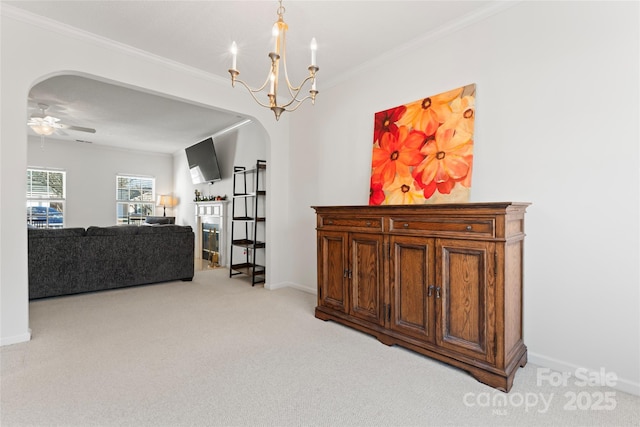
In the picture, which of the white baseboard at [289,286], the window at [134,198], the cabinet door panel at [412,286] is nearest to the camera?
the cabinet door panel at [412,286]

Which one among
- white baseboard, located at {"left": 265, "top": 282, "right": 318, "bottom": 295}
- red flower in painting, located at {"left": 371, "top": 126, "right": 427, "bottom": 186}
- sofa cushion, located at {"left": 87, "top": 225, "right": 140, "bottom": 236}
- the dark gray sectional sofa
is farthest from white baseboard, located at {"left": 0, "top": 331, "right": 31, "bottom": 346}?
red flower in painting, located at {"left": 371, "top": 126, "right": 427, "bottom": 186}

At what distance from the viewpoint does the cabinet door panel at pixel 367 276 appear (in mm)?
2408

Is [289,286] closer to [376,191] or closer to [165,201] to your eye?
[376,191]

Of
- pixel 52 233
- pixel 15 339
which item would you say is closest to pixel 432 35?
pixel 15 339

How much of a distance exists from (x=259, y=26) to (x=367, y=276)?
89.1 inches

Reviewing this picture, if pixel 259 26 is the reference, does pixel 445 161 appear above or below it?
below

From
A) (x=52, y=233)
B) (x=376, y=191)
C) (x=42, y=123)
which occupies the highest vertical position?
(x=42, y=123)

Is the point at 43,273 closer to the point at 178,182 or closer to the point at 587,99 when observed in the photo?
the point at 178,182

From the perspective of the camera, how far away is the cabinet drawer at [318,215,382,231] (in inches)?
95.8

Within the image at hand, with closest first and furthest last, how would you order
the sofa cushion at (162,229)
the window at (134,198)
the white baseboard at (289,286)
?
the white baseboard at (289,286) → the sofa cushion at (162,229) → the window at (134,198)

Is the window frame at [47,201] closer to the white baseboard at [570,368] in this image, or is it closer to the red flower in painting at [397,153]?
the red flower in painting at [397,153]

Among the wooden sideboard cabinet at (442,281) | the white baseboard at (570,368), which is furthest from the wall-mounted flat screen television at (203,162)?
the white baseboard at (570,368)

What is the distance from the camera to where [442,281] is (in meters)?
2.01

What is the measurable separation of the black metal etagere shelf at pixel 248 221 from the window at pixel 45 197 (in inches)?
172
